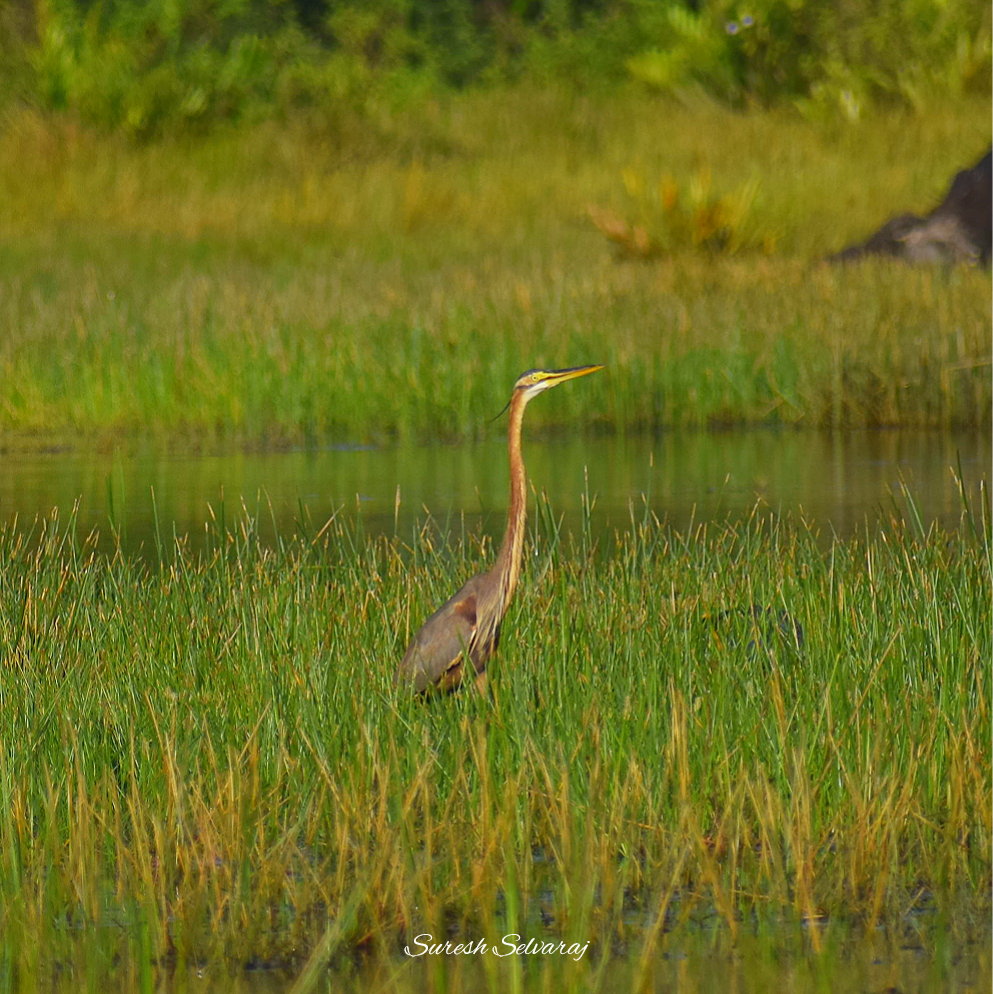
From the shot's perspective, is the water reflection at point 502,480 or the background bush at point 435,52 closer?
the water reflection at point 502,480

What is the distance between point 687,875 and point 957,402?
7656mm

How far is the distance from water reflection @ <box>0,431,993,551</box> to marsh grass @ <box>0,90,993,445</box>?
42 centimetres

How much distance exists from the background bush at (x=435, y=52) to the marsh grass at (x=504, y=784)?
55.3 ft

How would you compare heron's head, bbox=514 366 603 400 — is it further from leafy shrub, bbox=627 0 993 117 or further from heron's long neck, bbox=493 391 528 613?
leafy shrub, bbox=627 0 993 117

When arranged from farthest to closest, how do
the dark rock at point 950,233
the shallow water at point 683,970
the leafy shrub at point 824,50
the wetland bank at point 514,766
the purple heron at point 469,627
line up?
the leafy shrub at point 824,50 → the dark rock at point 950,233 → the purple heron at point 469,627 → the wetland bank at point 514,766 → the shallow water at point 683,970

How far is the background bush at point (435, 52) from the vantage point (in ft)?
72.0

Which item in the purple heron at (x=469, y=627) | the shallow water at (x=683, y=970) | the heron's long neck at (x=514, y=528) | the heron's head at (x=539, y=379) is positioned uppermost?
the heron's head at (x=539, y=379)

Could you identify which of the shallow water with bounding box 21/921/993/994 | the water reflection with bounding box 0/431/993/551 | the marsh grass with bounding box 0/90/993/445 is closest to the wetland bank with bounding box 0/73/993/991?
the shallow water with bounding box 21/921/993/994

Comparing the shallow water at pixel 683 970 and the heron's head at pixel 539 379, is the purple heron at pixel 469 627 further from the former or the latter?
the shallow water at pixel 683 970

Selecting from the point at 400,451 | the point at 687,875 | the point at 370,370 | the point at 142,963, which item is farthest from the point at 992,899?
the point at 370,370

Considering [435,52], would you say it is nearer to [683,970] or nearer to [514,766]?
[514,766]

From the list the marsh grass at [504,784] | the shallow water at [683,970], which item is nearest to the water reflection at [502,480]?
the marsh grass at [504,784]

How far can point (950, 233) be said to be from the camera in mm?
15227

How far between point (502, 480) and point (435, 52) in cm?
1930
